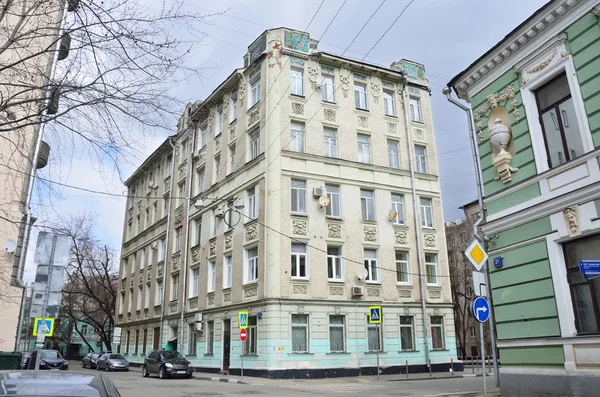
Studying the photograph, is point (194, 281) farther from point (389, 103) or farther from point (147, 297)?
point (389, 103)

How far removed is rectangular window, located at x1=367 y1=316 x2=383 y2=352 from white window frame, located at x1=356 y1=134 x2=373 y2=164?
382 inches

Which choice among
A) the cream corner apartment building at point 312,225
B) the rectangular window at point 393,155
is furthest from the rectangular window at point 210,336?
the rectangular window at point 393,155

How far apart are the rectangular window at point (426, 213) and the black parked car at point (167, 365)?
16.3 meters

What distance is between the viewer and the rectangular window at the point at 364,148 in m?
29.3

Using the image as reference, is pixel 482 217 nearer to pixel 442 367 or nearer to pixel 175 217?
pixel 442 367

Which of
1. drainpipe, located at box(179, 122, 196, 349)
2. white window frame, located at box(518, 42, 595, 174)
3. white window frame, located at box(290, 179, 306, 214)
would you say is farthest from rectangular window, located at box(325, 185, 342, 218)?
white window frame, located at box(518, 42, 595, 174)

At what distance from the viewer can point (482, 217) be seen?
1391 cm

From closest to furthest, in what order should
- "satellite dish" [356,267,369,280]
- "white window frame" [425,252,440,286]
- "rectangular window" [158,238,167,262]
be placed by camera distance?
"satellite dish" [356,267,369,280]
"white window frame" [425,252,440,286]
"rectangular window" [158,238,167,262]

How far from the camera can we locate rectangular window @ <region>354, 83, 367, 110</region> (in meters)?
30.2

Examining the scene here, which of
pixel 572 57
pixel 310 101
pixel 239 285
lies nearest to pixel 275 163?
pixel 310 101

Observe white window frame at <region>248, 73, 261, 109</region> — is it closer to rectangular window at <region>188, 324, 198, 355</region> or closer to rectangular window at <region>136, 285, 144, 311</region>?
rectangular window at <region>188, 324, 198, 355</region>

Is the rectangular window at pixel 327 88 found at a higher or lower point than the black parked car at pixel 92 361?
higher

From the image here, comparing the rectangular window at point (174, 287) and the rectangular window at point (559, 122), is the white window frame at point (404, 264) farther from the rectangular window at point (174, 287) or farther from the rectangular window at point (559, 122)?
the rectangular window at point (559, 122)

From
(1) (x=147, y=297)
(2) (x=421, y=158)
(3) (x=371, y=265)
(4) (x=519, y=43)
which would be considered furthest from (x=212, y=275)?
(4) (x=519, y=43)
